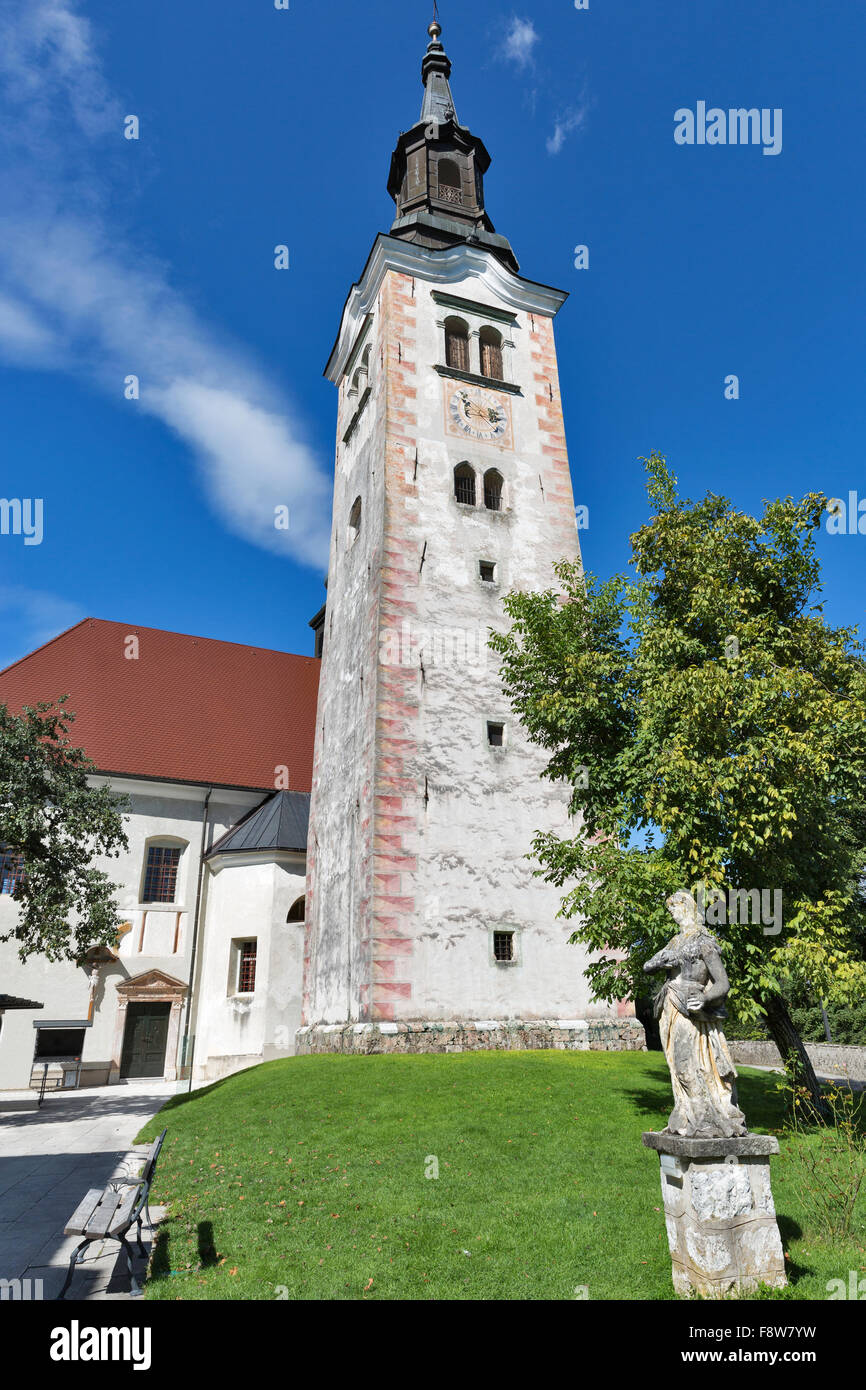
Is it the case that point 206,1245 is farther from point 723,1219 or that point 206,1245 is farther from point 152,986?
point 152,986

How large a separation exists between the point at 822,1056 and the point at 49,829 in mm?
24585

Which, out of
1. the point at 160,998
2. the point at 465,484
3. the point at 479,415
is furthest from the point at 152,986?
the point at 479,415

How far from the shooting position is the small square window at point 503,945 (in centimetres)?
1956

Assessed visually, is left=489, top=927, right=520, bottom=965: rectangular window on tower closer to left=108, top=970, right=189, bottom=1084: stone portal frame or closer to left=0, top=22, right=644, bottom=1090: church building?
left=0, top=22, right=644, bottom=1090: church building

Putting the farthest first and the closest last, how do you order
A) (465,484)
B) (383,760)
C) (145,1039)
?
(145,1039) → (465,484) → (383,760)

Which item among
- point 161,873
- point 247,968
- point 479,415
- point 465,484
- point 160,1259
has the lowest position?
point 160,1259

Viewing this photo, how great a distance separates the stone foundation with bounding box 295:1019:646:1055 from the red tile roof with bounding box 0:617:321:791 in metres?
13.1

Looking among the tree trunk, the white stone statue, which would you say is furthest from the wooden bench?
the tree trunk

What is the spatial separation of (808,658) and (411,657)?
35.9 ft

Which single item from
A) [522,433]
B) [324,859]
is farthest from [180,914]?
[522,433]

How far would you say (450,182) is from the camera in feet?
103

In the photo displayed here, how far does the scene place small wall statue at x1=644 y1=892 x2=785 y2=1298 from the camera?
587cm

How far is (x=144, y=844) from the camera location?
28.7m
